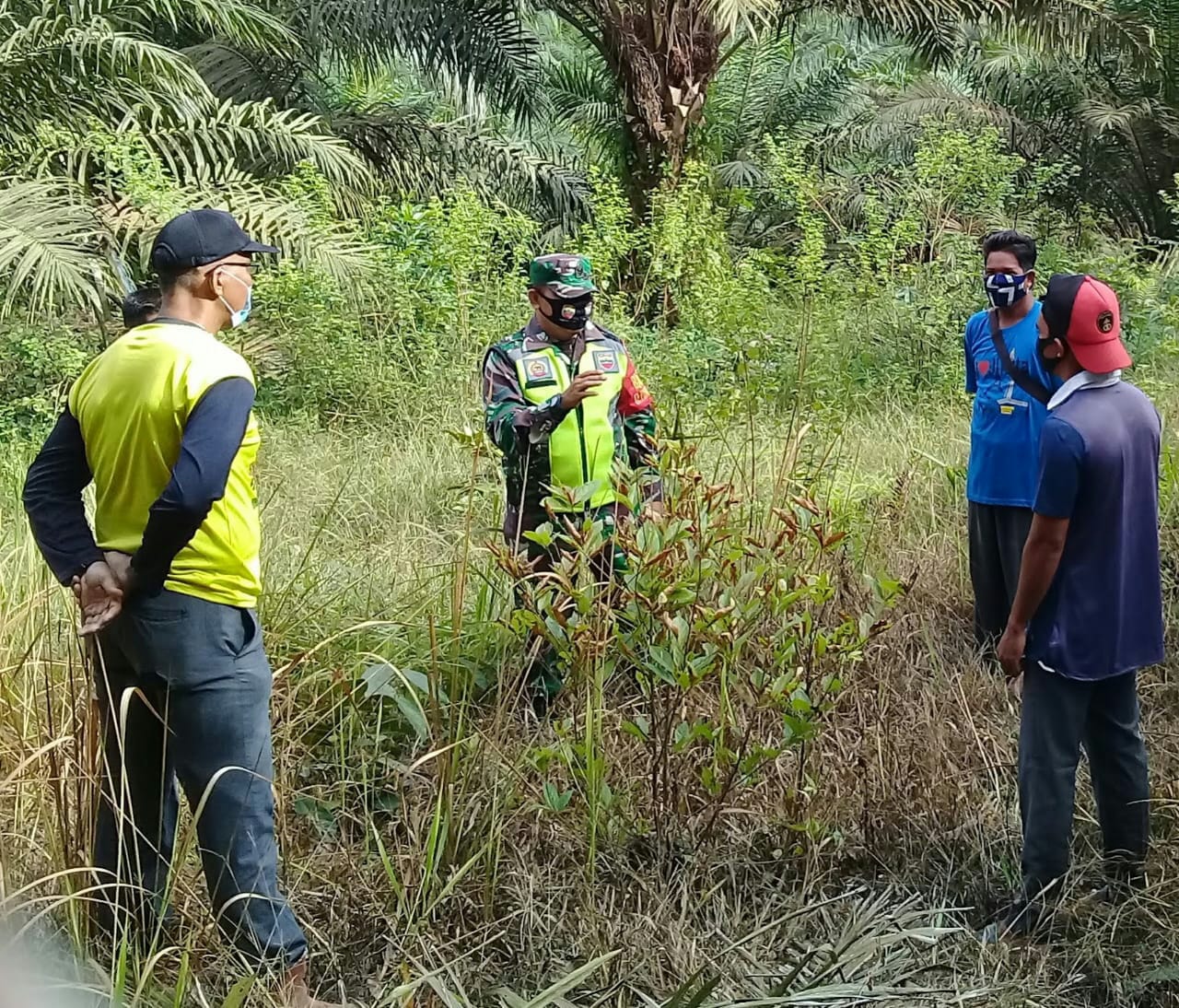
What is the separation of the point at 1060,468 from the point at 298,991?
1.91 metres

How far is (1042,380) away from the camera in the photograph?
13.3 feet

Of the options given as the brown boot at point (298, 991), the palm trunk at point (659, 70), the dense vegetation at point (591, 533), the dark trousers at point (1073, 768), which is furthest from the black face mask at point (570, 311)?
Answer: the palm trunk at point (659, 70)

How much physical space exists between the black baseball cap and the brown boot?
4.50 feet

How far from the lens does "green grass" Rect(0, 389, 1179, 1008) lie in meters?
2.48

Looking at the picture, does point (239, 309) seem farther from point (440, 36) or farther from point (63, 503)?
point (440, 36)

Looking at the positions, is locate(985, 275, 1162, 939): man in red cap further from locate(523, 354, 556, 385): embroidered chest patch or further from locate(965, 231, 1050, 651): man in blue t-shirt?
locate(523, 354, 556, 385): embroidered chest patch

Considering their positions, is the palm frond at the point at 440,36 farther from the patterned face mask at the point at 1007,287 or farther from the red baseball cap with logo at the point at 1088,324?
the red baseball cap with logo at the point at 1088,324

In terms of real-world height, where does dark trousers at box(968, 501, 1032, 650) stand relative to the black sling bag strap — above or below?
below

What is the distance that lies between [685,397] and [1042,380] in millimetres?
1886

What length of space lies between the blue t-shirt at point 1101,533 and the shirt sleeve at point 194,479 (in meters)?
1.72

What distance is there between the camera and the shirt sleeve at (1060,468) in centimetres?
269

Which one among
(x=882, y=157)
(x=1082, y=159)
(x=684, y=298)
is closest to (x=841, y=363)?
(x=684, y=298)

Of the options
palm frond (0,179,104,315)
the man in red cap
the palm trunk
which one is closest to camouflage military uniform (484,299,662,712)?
the man in red cap

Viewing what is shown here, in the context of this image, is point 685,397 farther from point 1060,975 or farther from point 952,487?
point 1060,975
